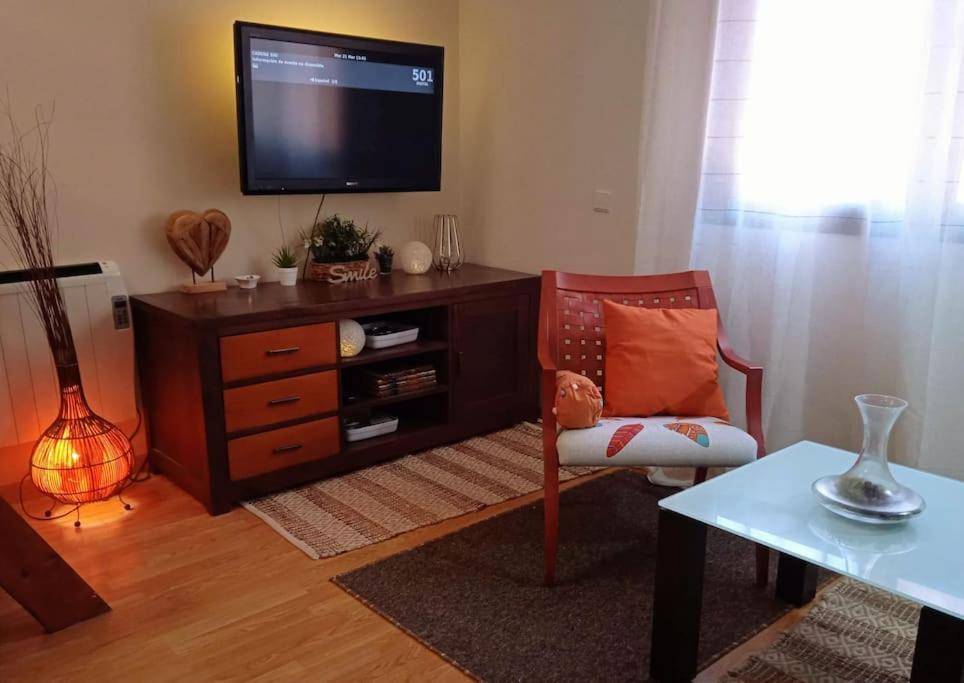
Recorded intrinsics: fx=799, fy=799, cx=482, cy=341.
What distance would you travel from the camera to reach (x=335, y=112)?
10.7 ft

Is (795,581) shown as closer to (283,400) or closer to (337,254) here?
(283,400)

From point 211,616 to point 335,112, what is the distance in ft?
6.59

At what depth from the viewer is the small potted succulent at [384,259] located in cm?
363

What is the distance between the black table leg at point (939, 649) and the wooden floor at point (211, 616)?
1.71 ft

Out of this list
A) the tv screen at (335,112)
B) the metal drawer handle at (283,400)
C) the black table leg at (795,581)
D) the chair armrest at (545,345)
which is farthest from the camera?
the tv screen at (335,112)

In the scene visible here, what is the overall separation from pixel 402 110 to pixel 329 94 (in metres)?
0.36

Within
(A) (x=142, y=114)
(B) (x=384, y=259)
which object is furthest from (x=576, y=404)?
(A) (x=142, y=114)

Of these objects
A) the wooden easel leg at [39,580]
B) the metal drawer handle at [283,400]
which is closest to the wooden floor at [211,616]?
the wooden easel leg at [39,580]

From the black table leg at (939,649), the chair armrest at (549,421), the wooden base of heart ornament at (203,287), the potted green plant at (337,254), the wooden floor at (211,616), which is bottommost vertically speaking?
the wooden floor at (211,616)

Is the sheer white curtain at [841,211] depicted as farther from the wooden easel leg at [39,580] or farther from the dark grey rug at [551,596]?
the wooden easel leg at [39,580]

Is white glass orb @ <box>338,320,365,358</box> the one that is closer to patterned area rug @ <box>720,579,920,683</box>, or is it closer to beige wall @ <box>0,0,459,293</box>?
beige wall @ <box>0,0,459,293</box>

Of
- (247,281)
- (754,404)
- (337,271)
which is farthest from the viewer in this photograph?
(337,271)

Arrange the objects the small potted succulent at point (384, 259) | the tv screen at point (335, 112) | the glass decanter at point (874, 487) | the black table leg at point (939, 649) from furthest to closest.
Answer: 1. the small potted succulent at point (384, 259)
2. the tv screen at point (335, 112)
3. the glass decanter at point (874, 487)
4. the black table leg at point (939, 649)

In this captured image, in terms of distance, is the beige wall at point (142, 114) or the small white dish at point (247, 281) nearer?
the beige wall at point (142, 114)
